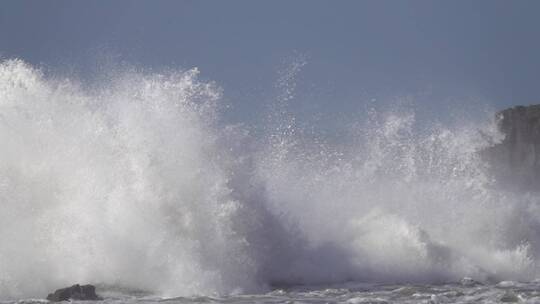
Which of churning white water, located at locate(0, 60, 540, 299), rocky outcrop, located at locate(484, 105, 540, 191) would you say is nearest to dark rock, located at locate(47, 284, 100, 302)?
churning white water, located at locate(0, 60, 540, 299)

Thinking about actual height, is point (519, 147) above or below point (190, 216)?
above

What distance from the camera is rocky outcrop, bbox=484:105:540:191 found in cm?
5372

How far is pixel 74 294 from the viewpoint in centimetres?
1655

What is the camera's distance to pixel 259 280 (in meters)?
18.5

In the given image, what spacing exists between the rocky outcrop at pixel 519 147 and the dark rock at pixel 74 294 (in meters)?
37.5

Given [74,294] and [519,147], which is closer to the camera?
[74,294]

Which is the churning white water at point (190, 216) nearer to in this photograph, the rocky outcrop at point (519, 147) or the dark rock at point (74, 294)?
the dark rock at point (74, 294)

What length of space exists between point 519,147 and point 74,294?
4795 centimetres

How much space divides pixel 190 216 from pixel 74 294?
323 cm

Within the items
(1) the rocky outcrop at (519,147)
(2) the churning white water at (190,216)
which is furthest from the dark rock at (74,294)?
(1) the rocky outcrop at (519,147)

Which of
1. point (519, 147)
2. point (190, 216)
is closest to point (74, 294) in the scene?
point (190, 216)

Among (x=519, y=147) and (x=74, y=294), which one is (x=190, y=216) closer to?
(x=74, y=294)

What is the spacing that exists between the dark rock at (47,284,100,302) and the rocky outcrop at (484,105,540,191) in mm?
37464

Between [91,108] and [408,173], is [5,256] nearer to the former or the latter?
[91,108]
